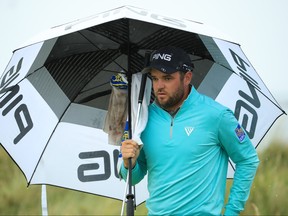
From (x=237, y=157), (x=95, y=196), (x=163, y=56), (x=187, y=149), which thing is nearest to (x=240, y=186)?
(x=237, y=157)

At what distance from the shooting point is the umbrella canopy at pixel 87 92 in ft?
9.85

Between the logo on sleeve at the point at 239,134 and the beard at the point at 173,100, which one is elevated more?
the beard at the point at 173,100

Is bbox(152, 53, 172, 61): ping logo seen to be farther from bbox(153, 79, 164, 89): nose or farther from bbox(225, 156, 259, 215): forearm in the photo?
bbox(225, 156, 259, 215): forearm

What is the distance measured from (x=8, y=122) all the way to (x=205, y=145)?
36.2 inches

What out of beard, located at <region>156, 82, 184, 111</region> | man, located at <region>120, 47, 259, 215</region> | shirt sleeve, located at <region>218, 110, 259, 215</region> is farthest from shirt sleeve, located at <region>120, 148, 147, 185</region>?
shirt sleeve, located at <region>218, 110, 259, 215</region>

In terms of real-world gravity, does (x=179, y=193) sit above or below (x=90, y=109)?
below

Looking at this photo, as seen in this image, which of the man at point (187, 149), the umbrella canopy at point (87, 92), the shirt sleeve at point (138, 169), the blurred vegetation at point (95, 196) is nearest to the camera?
the man at point (187, 149)

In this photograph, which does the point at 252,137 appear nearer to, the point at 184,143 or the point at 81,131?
the point at 184,143

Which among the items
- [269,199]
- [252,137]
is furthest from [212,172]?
[269,199]

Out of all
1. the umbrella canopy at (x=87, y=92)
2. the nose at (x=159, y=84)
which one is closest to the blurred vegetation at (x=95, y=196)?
the umbrella canopy at (x=87, y=92)

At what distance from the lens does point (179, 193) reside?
8.85 feet

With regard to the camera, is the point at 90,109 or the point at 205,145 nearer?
the point at 205,145

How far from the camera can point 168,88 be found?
278cm

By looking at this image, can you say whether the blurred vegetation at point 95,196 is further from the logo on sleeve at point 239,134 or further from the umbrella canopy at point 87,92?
the logo on sleeve at point 239,134
